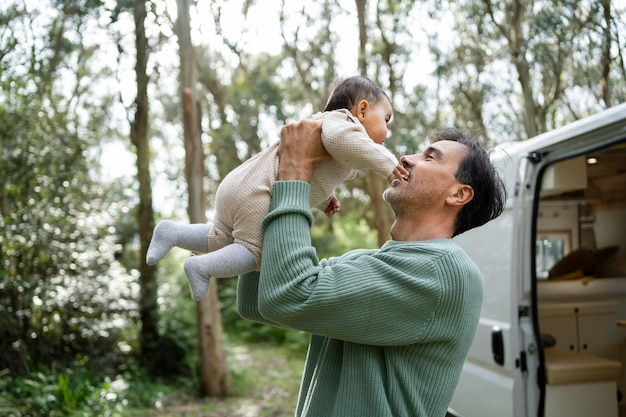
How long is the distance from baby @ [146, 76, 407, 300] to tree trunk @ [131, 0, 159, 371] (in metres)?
7.60

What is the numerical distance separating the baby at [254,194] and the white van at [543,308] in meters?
1.02

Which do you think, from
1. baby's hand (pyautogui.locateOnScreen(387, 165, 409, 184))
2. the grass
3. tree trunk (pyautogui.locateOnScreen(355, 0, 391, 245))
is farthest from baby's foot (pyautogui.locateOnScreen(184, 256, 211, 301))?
tree trunk (pyautogui.locateOnScreen(355, 0, 391, 245))

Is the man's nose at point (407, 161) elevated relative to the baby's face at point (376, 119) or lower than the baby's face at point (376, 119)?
lower

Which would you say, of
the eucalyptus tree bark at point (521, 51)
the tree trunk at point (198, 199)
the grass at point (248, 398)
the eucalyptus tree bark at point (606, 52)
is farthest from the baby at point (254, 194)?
the eucalyptus tree bark at point (521, 51)

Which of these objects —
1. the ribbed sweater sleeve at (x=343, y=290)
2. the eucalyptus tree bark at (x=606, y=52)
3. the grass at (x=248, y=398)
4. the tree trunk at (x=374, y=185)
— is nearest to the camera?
the ribbed sweater sleeve at (x=343, y=290)

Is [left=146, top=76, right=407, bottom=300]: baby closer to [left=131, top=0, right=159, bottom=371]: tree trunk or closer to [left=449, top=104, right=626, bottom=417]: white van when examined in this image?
[left=449, top=104, right=626, bottom=417]: white van

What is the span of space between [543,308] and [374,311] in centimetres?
408

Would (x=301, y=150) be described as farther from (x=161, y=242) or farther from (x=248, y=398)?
(x=248, y=398)

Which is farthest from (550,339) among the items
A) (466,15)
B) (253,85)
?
(253,85)

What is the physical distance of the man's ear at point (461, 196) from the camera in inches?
73.1

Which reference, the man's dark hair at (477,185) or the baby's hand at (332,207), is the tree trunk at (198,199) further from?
the man's dark hair at (477,185)

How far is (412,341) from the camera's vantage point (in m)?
1.61

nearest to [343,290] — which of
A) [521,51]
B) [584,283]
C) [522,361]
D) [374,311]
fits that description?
[374,311]

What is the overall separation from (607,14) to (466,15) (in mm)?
4152
